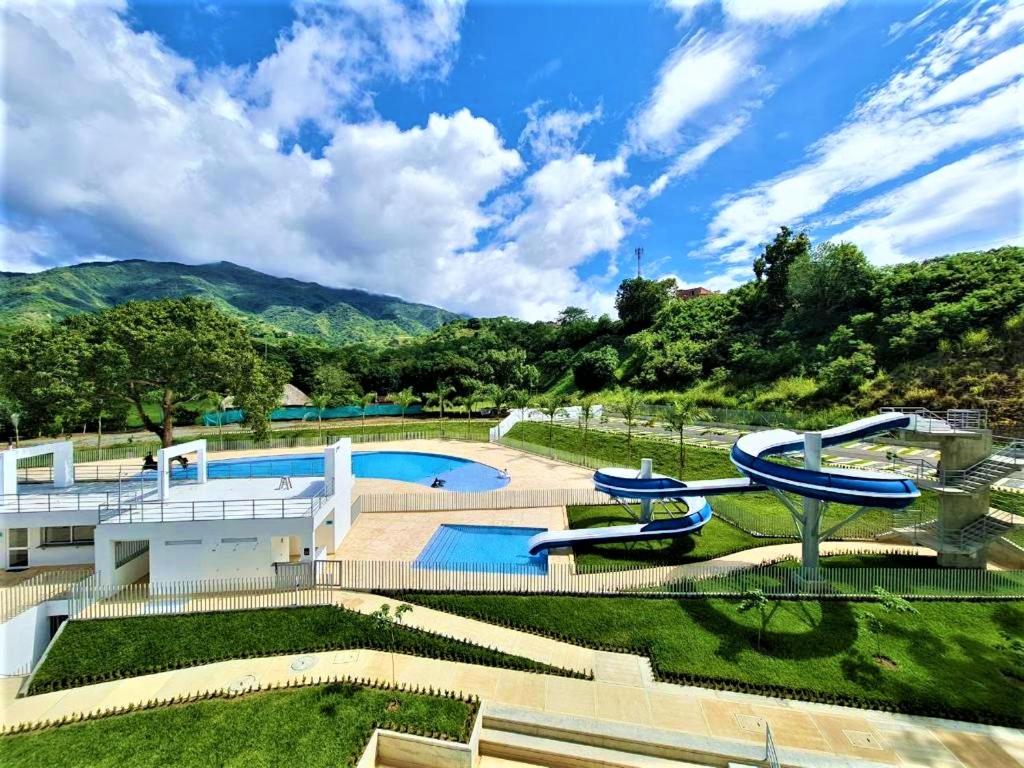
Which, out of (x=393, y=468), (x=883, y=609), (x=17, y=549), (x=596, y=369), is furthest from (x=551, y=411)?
(x=17, y=549)

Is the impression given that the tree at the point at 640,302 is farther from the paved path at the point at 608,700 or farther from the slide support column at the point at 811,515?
the paved path at the point at 608,700

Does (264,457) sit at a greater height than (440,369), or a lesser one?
lesser

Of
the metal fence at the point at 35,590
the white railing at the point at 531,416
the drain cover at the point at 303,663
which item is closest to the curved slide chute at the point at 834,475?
the drain cover at the point at 303,663

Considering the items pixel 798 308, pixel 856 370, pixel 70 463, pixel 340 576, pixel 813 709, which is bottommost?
pixel 813 709

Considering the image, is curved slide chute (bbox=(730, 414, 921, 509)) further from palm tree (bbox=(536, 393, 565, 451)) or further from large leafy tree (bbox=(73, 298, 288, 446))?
large leafy tree (bbox=(73, 298, 288, 446))

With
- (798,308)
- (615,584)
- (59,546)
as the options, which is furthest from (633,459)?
(798,308)

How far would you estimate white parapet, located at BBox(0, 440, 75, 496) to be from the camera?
1600 cm

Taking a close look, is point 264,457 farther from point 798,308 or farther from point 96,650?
point 798,308

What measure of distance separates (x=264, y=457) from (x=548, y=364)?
51.9 meters

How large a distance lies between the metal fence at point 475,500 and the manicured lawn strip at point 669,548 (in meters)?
2.50

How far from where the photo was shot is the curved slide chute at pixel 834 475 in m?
12.1

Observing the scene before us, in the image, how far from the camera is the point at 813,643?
11.2 metres

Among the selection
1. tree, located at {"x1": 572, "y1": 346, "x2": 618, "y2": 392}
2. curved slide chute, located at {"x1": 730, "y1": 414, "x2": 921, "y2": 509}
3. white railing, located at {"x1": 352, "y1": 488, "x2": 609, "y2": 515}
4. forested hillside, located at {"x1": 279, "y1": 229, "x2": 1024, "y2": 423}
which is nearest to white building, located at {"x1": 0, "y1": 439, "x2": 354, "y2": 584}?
white railing, located at {"x1": 352, "y1": 488, "x2": 609, "y2": 515}

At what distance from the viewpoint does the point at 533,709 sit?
9.27 m
